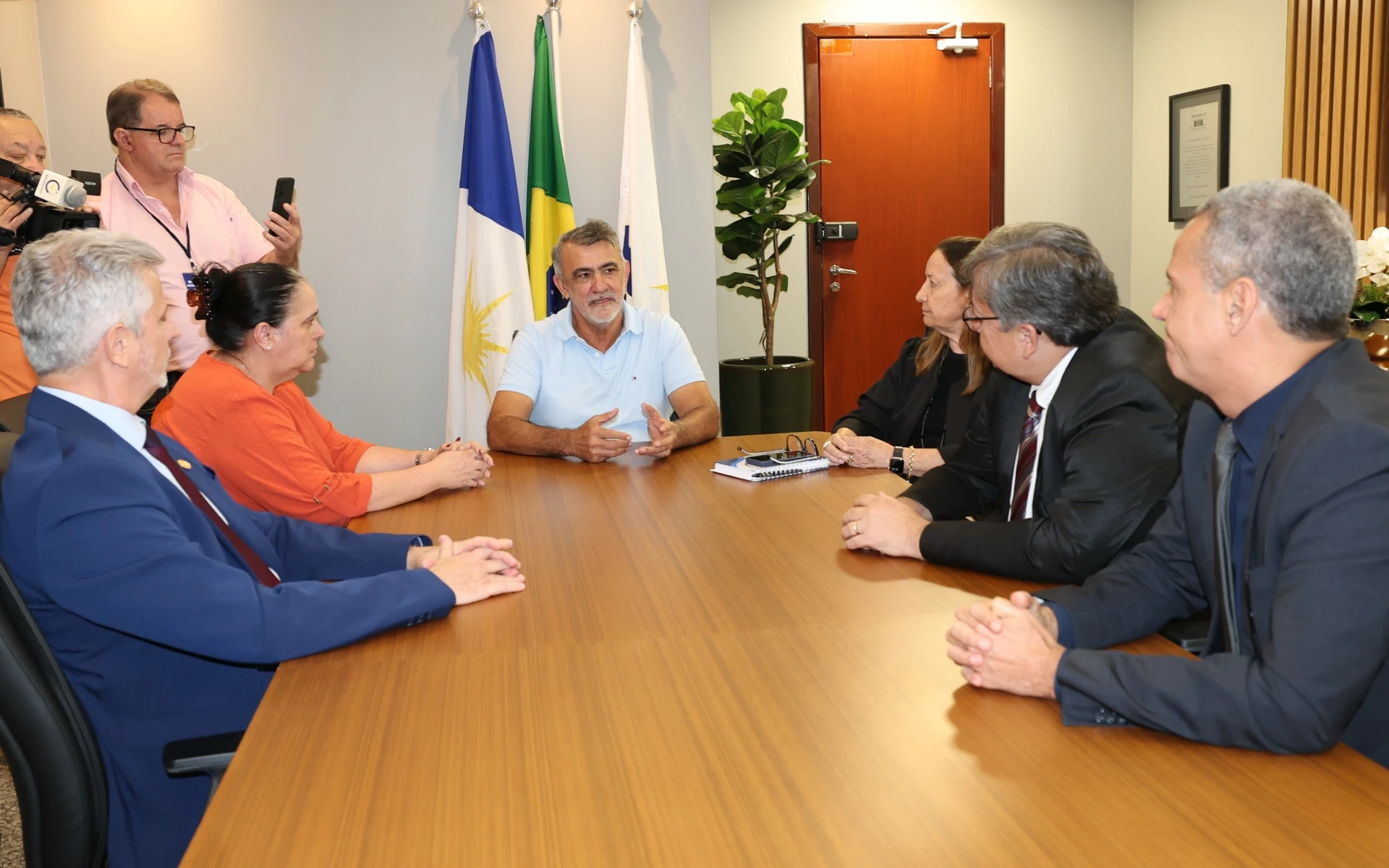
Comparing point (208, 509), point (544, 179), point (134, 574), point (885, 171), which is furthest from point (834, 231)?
point (134, 574)

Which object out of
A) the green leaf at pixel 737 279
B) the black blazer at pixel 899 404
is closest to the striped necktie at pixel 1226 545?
the black blazer at pixel 899 404

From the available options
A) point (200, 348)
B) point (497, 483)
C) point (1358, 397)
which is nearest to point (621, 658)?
point (1358, 397)

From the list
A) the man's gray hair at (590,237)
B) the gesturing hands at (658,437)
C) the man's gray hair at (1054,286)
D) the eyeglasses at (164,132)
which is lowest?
the gesturing hands at (658,437)

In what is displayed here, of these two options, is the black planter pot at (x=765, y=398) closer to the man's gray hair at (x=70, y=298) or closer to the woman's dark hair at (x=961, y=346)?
the woman's dark hair at (x=961, y=346)

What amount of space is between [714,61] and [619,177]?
1.91 m

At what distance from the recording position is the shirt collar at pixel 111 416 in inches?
68.0

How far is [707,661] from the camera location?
5.29ft

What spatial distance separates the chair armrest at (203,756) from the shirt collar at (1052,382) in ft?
5.13

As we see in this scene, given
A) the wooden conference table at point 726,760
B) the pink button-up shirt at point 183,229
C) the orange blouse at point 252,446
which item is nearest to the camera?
the wooden conference table at point 726,760

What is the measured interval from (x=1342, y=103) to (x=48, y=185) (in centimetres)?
572

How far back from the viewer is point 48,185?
9.98ft

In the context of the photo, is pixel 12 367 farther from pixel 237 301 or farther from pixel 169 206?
pixel 237 301

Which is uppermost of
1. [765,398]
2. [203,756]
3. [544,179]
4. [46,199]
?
[544,179]

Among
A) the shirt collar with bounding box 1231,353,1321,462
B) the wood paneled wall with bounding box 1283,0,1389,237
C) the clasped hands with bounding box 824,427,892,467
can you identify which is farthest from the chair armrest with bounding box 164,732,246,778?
the wood paneled wall with bounding box 1283,0,1389,237
